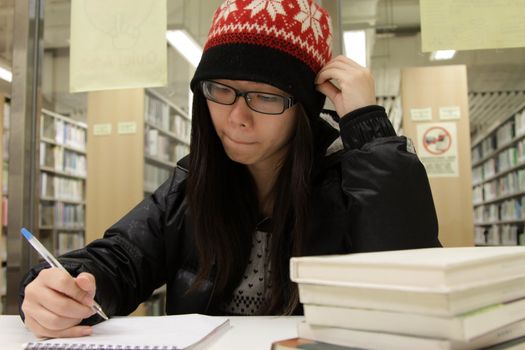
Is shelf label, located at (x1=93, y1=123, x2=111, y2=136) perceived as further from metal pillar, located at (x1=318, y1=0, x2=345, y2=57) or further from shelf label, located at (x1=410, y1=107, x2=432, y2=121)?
metal pillar, located at (x1=318, y1=0, x2=345, y2=57)

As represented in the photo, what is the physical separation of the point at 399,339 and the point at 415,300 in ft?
0.15

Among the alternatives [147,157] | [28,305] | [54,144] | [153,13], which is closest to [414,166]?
[28,305]

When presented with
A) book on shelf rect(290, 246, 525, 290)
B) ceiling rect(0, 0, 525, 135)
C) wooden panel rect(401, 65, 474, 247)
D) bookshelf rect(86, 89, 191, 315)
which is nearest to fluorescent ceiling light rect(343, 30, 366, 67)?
ceiling rect(0, 0, 525, 135)

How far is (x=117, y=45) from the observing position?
50.9 inches

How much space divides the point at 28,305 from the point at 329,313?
48 cm

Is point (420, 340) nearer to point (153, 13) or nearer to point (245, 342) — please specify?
point (245, 342)

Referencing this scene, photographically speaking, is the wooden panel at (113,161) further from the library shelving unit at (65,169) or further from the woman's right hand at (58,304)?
the woman's right hand at (58,304)

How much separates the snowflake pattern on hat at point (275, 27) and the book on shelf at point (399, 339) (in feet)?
2.01

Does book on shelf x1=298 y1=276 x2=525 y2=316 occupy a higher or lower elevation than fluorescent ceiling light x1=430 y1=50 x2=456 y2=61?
lower

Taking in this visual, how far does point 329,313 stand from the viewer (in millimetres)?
455

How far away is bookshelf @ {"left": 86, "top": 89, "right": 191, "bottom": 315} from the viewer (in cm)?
321

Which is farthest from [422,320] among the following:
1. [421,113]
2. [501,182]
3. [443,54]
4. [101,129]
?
[501,182]

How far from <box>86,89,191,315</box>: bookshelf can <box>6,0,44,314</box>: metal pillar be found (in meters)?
1.67

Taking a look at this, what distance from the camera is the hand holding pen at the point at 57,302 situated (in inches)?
26.6
